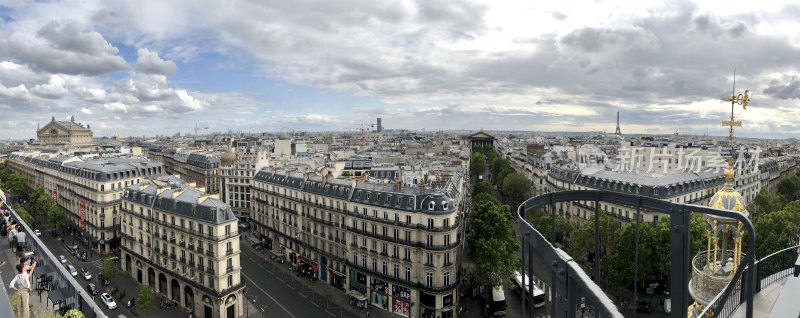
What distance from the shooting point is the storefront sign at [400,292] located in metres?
46.5

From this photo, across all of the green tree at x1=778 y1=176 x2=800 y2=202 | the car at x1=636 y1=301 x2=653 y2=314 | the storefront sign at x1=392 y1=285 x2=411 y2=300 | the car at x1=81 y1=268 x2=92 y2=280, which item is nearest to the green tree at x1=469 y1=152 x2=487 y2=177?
the green tree at x1=778 y1=176 x2=800 y2=202

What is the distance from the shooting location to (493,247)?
45.4 meters

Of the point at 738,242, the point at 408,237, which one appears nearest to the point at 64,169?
the point at 408,237

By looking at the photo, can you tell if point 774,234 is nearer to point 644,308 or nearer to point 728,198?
point 644,308

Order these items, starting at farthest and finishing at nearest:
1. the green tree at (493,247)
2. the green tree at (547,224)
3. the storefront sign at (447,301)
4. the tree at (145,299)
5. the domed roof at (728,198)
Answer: the green tree at (547,224), the storefront sign at (447,301), the tree at (145,299), the green tree at (493,247), the domed roof at (728,198)

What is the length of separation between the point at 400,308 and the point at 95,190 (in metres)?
49.1

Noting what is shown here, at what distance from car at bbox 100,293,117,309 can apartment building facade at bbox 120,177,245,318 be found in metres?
4.86

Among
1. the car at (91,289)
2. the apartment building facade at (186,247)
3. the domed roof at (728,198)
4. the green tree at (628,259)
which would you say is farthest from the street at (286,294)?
the domed roof at (728,198)

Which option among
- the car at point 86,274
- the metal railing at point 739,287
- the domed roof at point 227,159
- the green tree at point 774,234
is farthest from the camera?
the domed roof at point 227,159

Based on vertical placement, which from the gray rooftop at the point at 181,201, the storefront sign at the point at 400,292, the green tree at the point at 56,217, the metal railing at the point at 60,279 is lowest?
the storefront sign at the point at 400,292

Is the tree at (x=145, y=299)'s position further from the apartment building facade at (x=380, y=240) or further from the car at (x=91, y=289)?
the apartment building facade at (x=380, y=240)

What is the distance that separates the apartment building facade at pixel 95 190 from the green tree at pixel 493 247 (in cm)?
5294

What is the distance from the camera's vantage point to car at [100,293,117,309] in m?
47.7

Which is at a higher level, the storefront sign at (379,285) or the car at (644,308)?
the storefront sign at (379,285)
